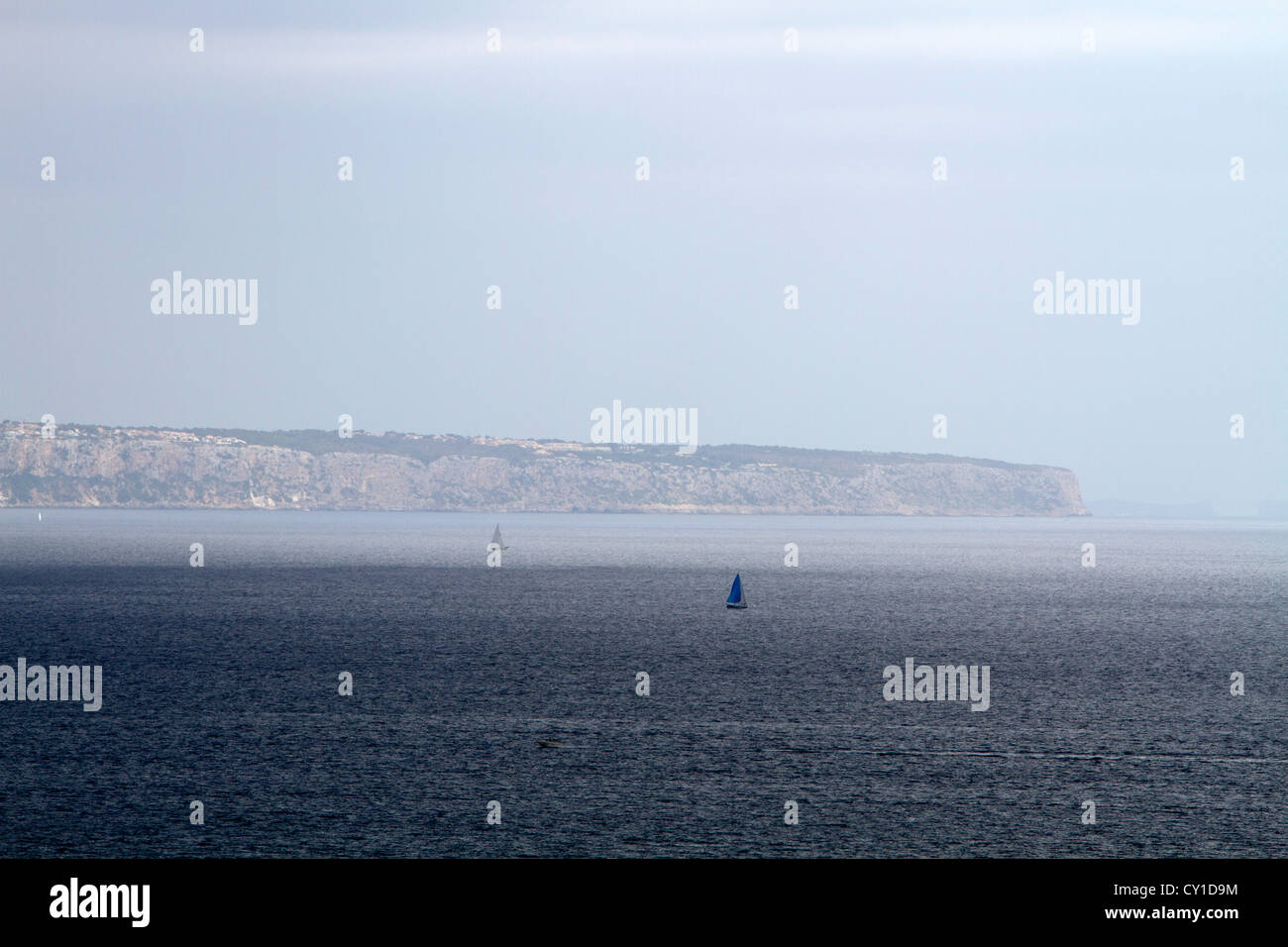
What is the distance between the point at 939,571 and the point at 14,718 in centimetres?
14260

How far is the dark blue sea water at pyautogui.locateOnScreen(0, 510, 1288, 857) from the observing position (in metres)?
28.9

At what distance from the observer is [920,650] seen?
74438mm

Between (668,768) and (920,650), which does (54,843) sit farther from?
(920,650)

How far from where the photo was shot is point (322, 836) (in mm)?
28094

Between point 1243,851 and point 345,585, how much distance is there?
10989 centimetres

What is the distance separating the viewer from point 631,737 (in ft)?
136

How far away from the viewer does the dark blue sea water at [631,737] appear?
28.9 metres

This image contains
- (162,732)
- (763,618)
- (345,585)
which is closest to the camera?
(162,732)

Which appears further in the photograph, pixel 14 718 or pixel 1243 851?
pixel 14 718

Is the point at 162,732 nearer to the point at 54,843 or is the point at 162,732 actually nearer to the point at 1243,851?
the point at 54,843

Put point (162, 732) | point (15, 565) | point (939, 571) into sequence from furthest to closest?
point (939, 571)
point (15, 565)
point (162, 732)
